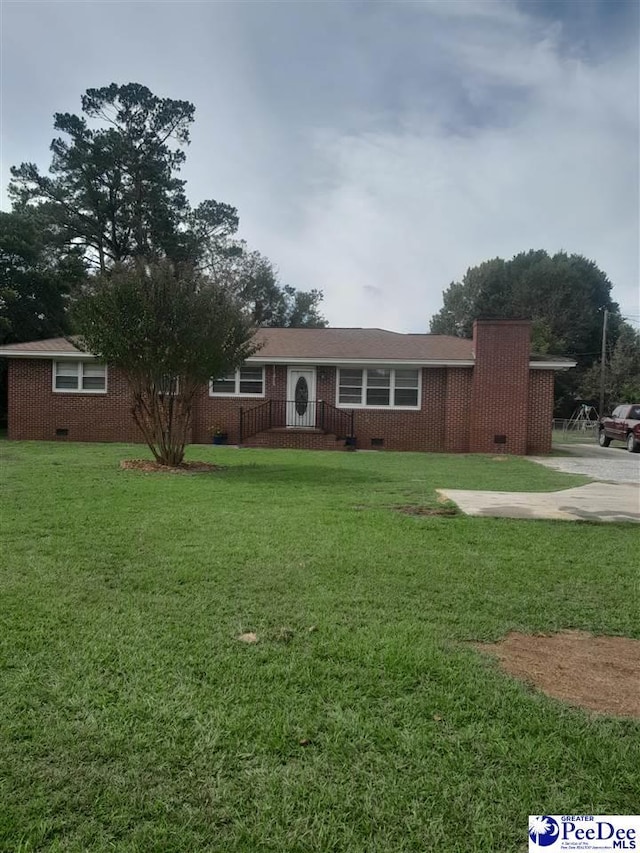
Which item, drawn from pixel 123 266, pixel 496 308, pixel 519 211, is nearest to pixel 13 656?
pixel 123 266

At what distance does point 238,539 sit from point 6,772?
3.24 metres

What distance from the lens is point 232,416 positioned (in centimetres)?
1822

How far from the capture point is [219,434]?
1775cm

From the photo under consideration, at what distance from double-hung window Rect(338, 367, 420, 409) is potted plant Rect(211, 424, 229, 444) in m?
3.70

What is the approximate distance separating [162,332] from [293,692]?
861 centimetres

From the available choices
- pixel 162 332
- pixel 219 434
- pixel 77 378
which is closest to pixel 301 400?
pixel 219 434

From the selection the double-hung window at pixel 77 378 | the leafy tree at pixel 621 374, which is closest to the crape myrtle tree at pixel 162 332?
the double-hung window at pixel 77 378

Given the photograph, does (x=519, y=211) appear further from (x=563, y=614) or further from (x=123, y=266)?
(x=563, y=614)

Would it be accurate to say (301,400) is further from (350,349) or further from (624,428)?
(624,428)

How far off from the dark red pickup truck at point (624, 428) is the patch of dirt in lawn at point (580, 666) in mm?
17659

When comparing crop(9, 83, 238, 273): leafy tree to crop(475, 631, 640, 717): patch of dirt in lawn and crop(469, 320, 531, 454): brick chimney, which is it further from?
crop(475, 631, 640, 717): patch of dirt in lawn

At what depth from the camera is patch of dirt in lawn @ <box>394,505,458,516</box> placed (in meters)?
6.71

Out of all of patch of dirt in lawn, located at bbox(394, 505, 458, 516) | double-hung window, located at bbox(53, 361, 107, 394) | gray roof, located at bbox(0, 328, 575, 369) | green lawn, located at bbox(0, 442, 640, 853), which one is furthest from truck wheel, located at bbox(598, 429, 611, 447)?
green lawn, located at bbox(0, 442, 640, 853)

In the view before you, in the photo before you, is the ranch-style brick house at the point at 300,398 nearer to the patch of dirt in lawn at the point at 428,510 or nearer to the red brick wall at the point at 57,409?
the red brick wall at the point at 57,409
